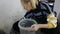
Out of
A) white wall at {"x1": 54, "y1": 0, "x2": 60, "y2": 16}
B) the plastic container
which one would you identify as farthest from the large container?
white wall at {"x1": 54, "y1": 0, "x2": 60, "y2": 16}

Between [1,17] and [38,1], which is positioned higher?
[38,1]

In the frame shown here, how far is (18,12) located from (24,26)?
5.2 inches

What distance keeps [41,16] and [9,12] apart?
23 centimetres

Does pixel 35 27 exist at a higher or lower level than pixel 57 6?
lower

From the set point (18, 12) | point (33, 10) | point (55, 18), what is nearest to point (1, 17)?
point (18, 12)

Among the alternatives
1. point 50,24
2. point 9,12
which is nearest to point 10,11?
point 9,12

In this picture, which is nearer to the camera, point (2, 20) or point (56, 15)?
point (56, 15)

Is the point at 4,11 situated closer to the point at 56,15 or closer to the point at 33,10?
the point at 33,10

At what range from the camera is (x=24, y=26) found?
1.11 m

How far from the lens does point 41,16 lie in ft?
3.74

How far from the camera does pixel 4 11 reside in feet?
3.94

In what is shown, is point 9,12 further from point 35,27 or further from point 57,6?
point 57,6

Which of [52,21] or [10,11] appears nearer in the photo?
[52,21]

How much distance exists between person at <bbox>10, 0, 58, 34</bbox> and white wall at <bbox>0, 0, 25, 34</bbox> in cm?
5
